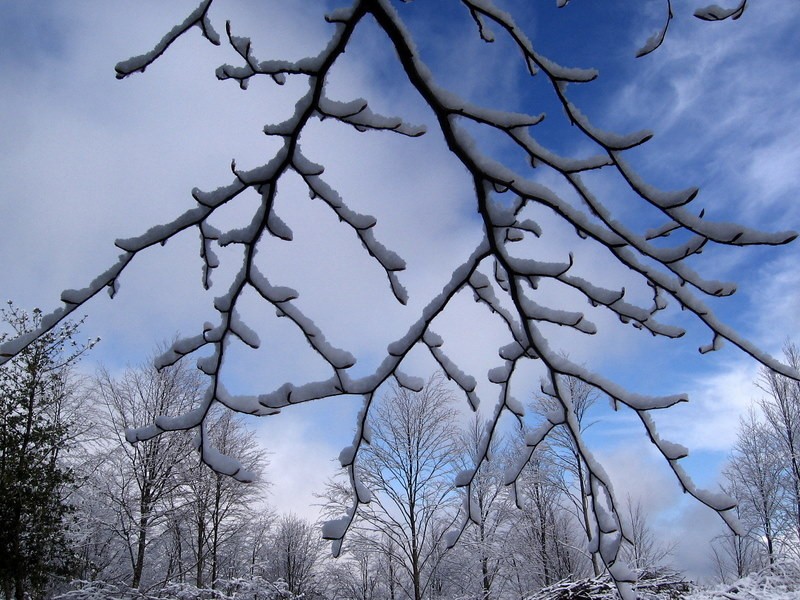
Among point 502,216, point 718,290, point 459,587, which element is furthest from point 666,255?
point 459,587

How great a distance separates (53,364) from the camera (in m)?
11.9

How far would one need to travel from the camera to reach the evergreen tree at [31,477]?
10211 mm

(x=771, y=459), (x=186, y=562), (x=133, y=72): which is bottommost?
(x=186, y=562)

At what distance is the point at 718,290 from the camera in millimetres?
1341

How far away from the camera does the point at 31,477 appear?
10.6 meters

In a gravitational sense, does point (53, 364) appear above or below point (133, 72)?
above

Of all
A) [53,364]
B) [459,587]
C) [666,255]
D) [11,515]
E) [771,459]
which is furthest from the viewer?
[771,459]

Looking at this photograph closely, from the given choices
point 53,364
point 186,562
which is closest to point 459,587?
point 186,562

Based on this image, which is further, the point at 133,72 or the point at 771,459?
the point at 771,459

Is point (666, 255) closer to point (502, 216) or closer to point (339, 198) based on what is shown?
point (502, 216)

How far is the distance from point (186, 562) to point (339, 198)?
16690 mm

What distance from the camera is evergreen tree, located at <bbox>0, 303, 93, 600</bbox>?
10211mm

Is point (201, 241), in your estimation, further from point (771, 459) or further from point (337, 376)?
point (771, 459)

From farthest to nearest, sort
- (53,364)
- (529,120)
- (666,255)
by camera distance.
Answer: (53,364) → (666,255) → (529,120)
